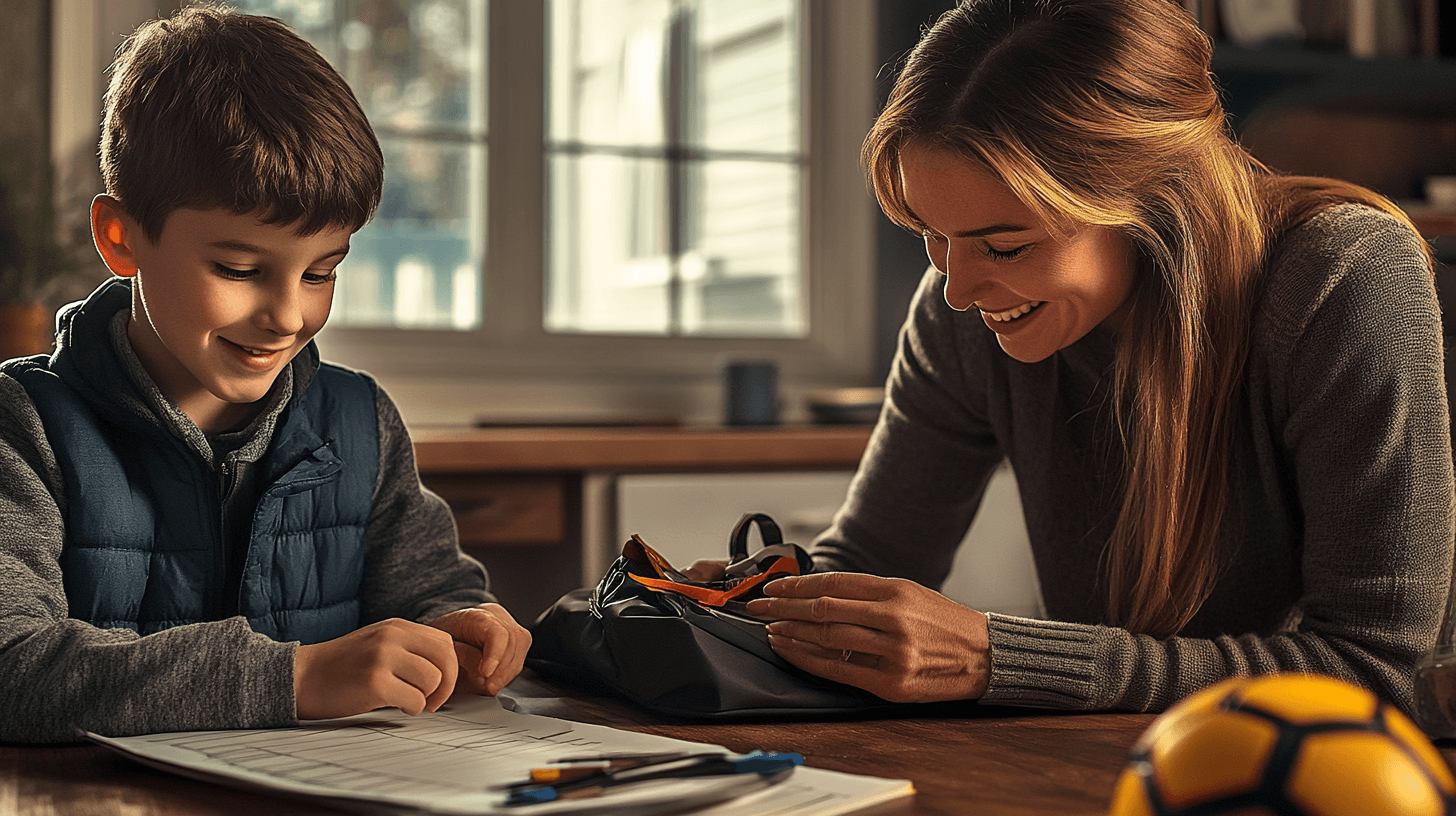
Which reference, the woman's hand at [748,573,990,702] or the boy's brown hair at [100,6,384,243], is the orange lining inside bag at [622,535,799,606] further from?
the boy's brown hair at [100,6,384,243]

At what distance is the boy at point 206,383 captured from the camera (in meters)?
0.93

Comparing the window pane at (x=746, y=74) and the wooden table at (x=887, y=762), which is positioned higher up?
the window pane at (x=746, y=74)

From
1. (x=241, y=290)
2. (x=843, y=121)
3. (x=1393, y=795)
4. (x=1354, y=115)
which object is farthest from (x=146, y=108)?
(x=1354, y=115)

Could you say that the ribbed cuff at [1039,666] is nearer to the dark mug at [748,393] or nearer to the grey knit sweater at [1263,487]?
the grey knit sweater at [1263,487]

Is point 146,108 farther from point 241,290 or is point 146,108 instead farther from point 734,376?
point 734,376

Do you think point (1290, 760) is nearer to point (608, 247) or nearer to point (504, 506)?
point (504, 506)

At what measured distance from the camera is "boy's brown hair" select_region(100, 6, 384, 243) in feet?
3.11

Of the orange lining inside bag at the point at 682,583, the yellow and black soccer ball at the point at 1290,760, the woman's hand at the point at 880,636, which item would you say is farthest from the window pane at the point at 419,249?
the yellow and black soccer ball at the point at 1290,760

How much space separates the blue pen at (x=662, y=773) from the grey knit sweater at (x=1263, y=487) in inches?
12.1

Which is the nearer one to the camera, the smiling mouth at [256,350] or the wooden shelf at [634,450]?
the smiling mouth at [256,350]

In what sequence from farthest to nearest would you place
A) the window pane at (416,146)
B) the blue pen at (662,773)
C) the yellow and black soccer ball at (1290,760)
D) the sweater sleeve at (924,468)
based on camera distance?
the window pane at (416,146)
the sweater sleeve at (924,468)
the blue pen at (662,773)
the yellow and black soccer ball at (1290,760)

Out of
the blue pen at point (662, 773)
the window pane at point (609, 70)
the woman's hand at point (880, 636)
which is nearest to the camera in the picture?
the blue pen at point (662, 773)

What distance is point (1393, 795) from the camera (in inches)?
15.7

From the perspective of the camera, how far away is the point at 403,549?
112cm
